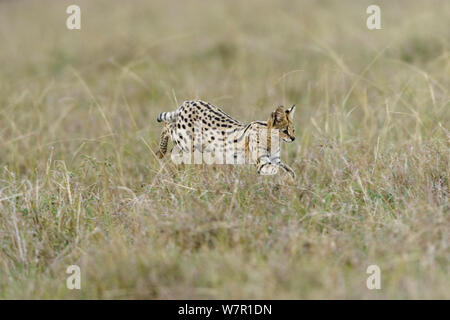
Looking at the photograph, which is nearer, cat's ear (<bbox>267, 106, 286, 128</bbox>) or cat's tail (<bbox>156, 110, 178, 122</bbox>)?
cat's ear (<bbox>267, 106, 286, 128</bbox>)

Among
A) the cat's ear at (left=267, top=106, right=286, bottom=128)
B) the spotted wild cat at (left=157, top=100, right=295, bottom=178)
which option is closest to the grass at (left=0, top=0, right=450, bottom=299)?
the spotted wild cat at (left=157, top=100, right=295, bottom=178)

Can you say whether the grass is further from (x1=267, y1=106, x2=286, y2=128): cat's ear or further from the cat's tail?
(x1=267, y1=106, x2=286, y2=128): cat's ear

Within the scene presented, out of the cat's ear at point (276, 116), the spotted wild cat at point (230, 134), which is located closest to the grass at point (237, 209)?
the spotted wild cat at point (230, 134)

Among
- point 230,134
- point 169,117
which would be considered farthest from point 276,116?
point 169,117

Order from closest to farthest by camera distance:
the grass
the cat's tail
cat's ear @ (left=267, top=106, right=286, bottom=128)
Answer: the grass
cat's ear @ (left=267, top=106, right=286, bottom=128)
the cat's tail

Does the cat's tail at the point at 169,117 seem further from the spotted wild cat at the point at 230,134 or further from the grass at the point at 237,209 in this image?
the grass at the point at 237,209

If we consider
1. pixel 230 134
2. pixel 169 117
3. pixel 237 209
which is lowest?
pixel 237 209

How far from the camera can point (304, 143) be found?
21.6ft

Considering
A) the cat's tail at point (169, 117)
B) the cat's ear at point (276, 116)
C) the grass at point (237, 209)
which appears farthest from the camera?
the cat's tail at point (169, 117)

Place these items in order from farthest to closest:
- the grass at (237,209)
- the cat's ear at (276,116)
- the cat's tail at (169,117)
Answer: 1. the cat's tail at (169,117)
2. the cat's ear at (276,116)
3. the grass at (237,209)

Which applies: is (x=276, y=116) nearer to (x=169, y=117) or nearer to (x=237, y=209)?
(x=237, y=209)
